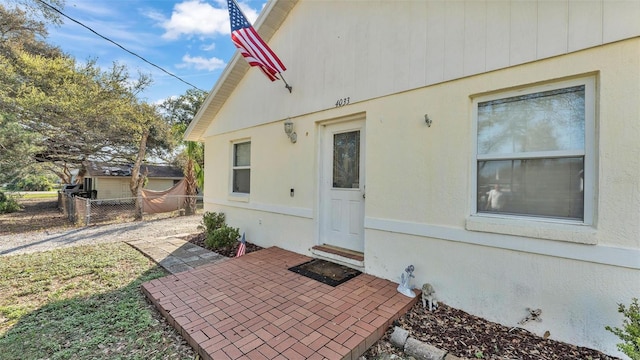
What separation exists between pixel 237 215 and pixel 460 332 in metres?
5.34

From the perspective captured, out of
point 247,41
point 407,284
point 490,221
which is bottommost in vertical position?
point 407,284

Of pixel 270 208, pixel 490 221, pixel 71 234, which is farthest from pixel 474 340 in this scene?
pixel 71 234

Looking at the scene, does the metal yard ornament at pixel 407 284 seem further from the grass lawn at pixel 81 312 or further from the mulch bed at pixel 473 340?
the grass lawn at pixel 81 312

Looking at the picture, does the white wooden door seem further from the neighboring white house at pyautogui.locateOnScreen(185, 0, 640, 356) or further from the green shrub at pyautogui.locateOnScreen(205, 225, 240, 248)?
the green shrub at pyautogui.locateOnScreen(205, 225, 240, 248)

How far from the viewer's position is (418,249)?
348 centimetres

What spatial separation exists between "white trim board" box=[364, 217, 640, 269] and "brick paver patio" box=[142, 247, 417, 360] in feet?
2.76

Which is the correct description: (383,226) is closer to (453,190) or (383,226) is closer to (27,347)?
(453,190)

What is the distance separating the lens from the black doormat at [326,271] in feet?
12.7

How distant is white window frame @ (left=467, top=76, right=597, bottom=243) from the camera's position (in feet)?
8.10

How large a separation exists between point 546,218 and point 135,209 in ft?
44.8

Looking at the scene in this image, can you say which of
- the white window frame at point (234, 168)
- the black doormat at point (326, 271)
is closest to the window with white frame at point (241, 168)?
the white window frame at point (234, 168)

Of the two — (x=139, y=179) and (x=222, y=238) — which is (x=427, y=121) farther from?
(x=139, y=179)

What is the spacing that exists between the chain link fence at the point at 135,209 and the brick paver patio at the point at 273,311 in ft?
26.2

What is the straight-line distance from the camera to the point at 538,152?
8.94 feet
